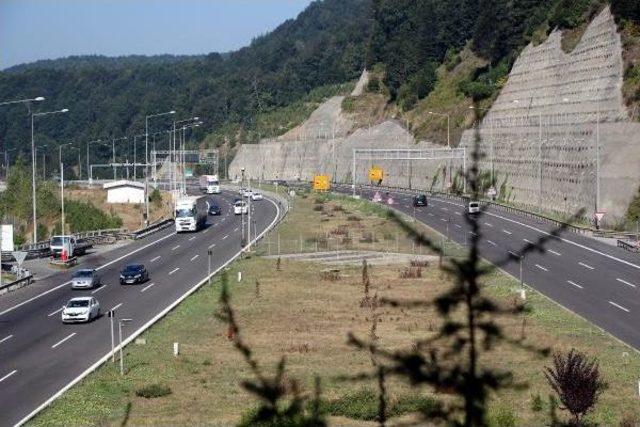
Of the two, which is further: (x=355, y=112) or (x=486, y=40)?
(x=355, y=112)

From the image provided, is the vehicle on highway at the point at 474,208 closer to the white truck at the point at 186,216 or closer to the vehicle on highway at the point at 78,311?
the vehicle on highway at the point at 78,311

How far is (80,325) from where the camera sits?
152ft

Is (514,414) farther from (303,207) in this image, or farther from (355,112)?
(355,112)

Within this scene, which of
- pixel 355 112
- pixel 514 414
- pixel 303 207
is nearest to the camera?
pixel 514 414

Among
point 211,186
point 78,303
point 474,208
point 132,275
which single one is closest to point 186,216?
point 132,275

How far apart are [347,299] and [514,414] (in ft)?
77.5

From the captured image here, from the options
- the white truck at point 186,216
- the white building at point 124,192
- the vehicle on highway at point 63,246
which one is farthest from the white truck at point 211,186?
the vehicle on highway at point 63,246

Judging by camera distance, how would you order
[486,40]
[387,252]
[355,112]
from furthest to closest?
[355,112] → [486,40] → [387,252]

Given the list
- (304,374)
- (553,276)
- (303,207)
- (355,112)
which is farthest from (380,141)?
(304,374)

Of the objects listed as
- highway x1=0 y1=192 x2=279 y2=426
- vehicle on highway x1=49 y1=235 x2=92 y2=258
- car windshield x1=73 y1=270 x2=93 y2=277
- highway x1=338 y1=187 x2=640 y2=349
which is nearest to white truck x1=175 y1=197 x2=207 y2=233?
highway x1=0 y1=192 x2=279 y2=426

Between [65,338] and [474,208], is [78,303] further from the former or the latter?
[474,208]

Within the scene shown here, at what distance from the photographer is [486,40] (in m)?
149

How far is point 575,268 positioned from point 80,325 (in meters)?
28.4

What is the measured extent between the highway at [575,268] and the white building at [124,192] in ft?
153
